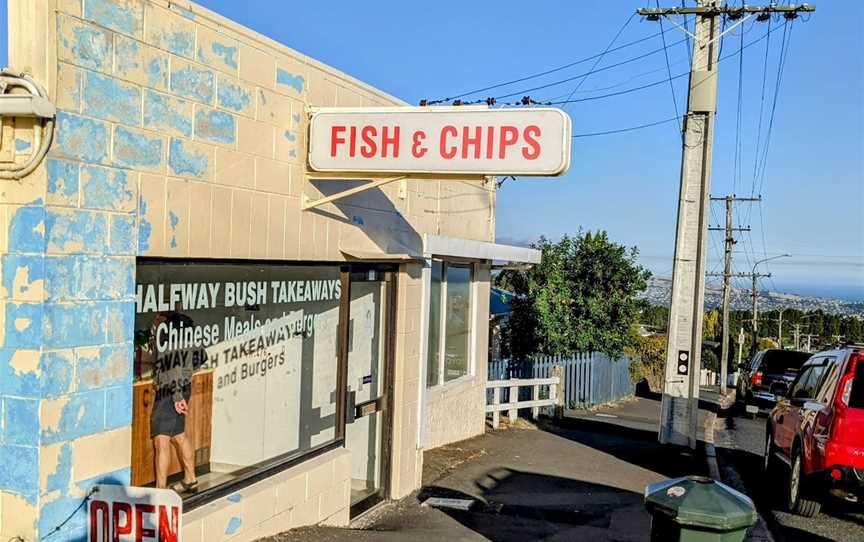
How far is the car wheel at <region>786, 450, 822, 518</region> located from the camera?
386 inches

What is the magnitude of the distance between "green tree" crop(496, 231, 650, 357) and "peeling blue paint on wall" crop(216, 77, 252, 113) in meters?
15.5

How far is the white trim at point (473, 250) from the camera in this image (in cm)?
1099

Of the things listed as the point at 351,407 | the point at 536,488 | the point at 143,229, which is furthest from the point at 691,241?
the point at 143,229

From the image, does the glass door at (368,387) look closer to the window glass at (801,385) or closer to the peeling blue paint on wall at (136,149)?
the peeling blue paint on wall at (136,149)

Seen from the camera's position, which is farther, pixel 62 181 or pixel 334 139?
pixel 334 139

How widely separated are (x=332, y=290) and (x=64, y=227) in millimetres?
3739

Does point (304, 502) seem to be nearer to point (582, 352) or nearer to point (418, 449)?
point (418, 449)

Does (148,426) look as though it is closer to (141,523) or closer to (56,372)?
(56,372)

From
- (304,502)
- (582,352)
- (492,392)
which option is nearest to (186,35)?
(304,502)

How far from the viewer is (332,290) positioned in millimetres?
8609

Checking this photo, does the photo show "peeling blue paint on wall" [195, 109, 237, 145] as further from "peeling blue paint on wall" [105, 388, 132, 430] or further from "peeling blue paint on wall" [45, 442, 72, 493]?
"peeling blue paint on wall" [45, 442, 72, 493]

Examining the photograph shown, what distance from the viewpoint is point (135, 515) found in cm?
442

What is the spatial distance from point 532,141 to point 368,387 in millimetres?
3940

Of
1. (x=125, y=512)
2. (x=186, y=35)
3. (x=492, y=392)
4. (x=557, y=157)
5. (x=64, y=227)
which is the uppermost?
(x=186, y=35)
